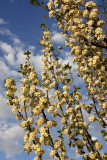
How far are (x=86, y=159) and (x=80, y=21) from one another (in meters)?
7.92

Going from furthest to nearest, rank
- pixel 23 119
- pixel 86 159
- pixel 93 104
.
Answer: pixel 93 104 → pixel 86 159 → pixel 23 119

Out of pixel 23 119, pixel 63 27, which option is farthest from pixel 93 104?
pixel 63 27

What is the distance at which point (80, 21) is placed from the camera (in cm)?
1100

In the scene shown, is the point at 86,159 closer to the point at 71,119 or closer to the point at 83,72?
the point at 71,119

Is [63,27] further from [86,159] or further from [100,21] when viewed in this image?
[86,159]

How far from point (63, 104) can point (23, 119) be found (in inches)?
112

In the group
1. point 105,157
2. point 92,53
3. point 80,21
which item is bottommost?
point 105,157

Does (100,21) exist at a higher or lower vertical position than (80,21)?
lower

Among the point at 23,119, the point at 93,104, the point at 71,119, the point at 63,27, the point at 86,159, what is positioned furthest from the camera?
the point at 63,27

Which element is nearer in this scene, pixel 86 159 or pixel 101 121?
pixel 86 159

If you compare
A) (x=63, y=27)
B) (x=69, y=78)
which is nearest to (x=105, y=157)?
(x=69, y=78)

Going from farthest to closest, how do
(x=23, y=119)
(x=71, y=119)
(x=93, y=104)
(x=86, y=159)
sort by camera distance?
(x=93, y=104), (x=71, y=119), (x=86, y=159), (x=23, y=119)

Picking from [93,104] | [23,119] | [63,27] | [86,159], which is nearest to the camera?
[23,119]

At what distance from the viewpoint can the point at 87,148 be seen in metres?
11.2
